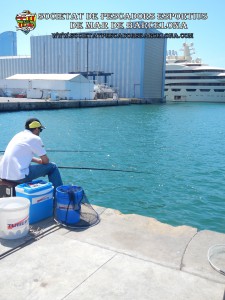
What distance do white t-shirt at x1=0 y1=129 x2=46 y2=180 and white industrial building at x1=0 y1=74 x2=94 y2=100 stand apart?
50.8 m

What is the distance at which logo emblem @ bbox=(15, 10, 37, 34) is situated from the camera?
149 feet

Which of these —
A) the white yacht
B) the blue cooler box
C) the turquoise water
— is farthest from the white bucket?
the white yacht

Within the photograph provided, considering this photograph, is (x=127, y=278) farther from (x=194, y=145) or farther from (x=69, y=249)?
(x=194, y=145)

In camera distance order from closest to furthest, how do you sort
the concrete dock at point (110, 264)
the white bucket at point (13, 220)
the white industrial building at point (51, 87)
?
the concrete dock at point (110, 264) < the white bucket at point (13, 220) < the white industrial building at point (51, 87)

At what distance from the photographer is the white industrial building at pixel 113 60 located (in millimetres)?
78500

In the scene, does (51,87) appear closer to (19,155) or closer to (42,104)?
(42,104)

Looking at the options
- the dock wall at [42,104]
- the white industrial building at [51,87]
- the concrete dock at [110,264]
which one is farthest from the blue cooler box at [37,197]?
the white industrial building at [51,87]

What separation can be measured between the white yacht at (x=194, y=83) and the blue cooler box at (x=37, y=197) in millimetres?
93503

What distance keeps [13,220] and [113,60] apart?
81.0 meters

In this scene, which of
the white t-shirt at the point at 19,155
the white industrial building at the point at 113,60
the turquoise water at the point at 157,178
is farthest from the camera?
the white industrial building at the point at 113,60

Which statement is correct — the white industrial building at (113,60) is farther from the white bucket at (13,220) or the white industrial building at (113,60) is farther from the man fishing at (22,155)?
the white bucket at (13,220)

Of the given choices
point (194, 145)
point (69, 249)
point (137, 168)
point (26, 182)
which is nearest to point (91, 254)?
point (69, 249)

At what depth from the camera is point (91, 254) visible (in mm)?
3908

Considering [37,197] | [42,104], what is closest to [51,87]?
[42,104]
